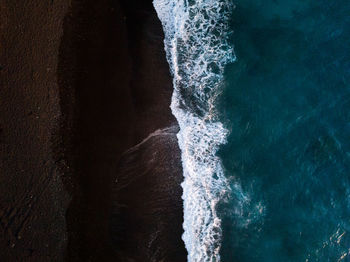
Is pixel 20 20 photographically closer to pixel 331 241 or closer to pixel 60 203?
pixel 60 203

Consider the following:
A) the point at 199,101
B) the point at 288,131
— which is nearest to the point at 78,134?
the point at 199,101

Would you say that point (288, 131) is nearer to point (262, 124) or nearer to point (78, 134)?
point (262, 124)

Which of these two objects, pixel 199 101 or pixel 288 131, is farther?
pixel 199 101

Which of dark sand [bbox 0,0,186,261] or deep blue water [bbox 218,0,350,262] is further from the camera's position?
deep blue water [bbox 218,0,350,262]

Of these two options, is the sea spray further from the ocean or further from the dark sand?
the dark sand

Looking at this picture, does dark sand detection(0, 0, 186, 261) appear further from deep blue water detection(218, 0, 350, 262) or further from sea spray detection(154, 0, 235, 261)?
deep blue water detection(218, 0, 350, 262)

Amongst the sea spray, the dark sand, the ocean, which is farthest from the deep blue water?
the dark sand

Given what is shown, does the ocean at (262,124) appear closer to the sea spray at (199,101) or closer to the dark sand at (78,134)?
the sea spray at (199,101)
